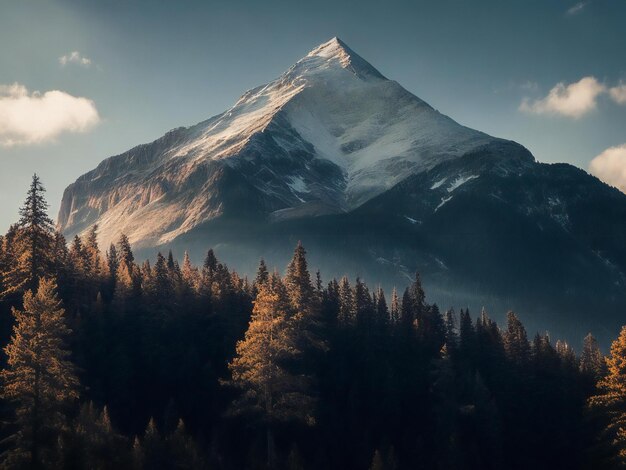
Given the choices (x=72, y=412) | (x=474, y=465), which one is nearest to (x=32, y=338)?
(x=72, y=412)

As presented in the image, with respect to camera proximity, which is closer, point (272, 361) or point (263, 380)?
point (263, 380)

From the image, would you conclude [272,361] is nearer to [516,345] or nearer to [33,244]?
[33,244]

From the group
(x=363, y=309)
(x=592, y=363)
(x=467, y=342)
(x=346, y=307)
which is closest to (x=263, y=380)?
(x=346, y=307)

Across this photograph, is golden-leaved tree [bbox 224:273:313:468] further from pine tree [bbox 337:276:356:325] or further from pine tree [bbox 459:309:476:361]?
pine tree [bbox 459:309:476:361]

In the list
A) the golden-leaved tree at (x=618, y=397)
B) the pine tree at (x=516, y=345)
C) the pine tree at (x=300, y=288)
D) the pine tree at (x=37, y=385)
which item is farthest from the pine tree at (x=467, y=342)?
the pine tree at (x=37, y=385)

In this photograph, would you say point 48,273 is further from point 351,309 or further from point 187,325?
point 351,309

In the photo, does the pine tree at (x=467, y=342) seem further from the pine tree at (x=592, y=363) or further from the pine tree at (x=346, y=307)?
the pine tree at (x=592, y=363)
